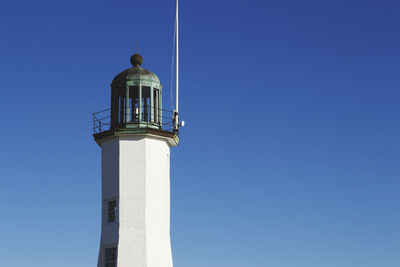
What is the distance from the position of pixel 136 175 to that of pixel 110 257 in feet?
14.0

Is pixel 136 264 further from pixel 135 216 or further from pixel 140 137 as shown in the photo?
pixel 140 137

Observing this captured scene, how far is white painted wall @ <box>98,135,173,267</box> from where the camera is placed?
33.2m

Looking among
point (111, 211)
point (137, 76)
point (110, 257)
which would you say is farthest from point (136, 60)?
point (110, 257)

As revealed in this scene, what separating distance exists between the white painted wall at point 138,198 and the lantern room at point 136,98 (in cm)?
101

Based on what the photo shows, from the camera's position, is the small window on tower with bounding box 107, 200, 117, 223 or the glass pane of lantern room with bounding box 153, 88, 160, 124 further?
the glass pane of lantern room with bounding box 153, 88, 160, 124

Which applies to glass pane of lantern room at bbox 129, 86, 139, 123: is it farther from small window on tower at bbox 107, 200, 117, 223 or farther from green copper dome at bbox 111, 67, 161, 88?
small window on tower at bbox 107, 200, 117, 223

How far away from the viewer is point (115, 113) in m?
35.5

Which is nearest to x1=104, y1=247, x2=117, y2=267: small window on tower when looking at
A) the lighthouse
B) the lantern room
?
the lighthouse

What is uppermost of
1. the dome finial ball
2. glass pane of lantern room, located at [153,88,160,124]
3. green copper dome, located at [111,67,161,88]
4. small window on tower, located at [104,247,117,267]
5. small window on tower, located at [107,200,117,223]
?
the dome finial ball

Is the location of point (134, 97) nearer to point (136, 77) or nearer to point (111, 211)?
point (136, 77)

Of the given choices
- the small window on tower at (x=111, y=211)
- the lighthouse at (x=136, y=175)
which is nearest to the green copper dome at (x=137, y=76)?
the lighthouse at (x=136, y=175)

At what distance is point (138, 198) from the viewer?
1329 inches

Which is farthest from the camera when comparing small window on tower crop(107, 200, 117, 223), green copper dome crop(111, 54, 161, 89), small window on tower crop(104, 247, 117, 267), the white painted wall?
green copper dome crop(111, 54, 161, 89)

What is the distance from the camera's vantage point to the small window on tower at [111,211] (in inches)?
1344
